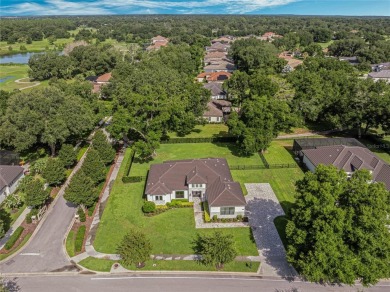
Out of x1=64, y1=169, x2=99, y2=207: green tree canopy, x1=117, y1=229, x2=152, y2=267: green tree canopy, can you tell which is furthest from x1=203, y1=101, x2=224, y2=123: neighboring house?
x1=117, y1=229, x2=152, y2=267: green tree canopy

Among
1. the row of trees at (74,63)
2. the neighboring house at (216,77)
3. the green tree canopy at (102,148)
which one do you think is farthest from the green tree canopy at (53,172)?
the row of trees at (74,63)

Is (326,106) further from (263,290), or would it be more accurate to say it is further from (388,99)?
(263,290)

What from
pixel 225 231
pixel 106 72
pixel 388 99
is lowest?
pixel 106 72

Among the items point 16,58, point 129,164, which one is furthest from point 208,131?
point 16,58

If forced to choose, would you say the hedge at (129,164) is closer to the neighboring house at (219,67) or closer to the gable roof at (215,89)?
the gable roof at (215,89)

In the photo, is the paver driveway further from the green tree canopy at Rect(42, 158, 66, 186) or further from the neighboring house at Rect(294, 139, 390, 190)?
the green tree canopy at Rect(42, 158, 66, 186)

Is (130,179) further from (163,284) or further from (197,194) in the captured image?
(163,284)

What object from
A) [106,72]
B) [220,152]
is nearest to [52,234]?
[220,152]
